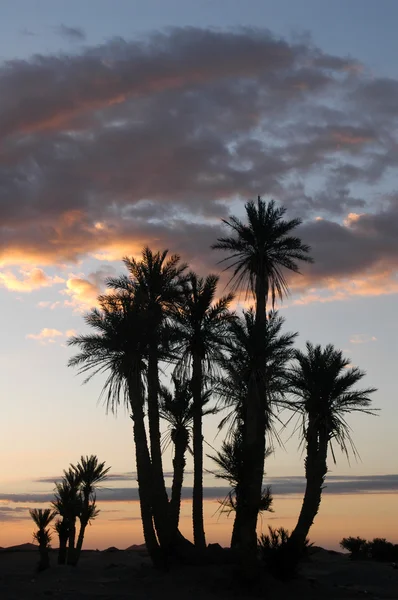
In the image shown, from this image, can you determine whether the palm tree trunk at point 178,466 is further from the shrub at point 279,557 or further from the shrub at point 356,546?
the shrub at point 356,546

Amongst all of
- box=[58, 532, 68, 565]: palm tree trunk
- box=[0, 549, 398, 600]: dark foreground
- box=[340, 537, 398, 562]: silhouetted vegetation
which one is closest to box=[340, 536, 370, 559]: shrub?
box=[340, 537, 398, 562]: silhouetted vegetation

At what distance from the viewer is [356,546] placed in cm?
5594

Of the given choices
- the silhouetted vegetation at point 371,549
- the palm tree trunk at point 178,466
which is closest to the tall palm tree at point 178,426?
the palm tree trunk at point 178,466

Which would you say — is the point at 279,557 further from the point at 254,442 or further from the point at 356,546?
the point at 356,546

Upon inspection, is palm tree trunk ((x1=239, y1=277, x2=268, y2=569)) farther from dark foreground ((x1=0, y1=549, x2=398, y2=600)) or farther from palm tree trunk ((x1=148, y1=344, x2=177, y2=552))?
palm tree trunk ((x1=148, y1=344, x2=177, y2=552))

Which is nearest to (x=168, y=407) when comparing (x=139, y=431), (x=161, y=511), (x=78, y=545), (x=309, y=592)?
(x=139, y=431)

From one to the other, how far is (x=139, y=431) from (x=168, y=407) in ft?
9.72

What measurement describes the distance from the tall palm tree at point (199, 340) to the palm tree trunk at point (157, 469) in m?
2.58

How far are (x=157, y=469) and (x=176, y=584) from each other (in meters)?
6.07

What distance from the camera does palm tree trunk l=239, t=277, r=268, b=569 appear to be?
34500 mm

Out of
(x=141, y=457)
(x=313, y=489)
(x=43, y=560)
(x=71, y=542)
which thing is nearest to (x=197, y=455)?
(x=141, y=457)

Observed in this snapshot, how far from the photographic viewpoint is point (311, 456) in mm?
38281

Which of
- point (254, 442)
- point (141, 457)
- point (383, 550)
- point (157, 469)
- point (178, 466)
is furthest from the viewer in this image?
point (383, 550)

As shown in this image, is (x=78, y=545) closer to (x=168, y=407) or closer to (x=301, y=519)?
(x=168, y=407)
